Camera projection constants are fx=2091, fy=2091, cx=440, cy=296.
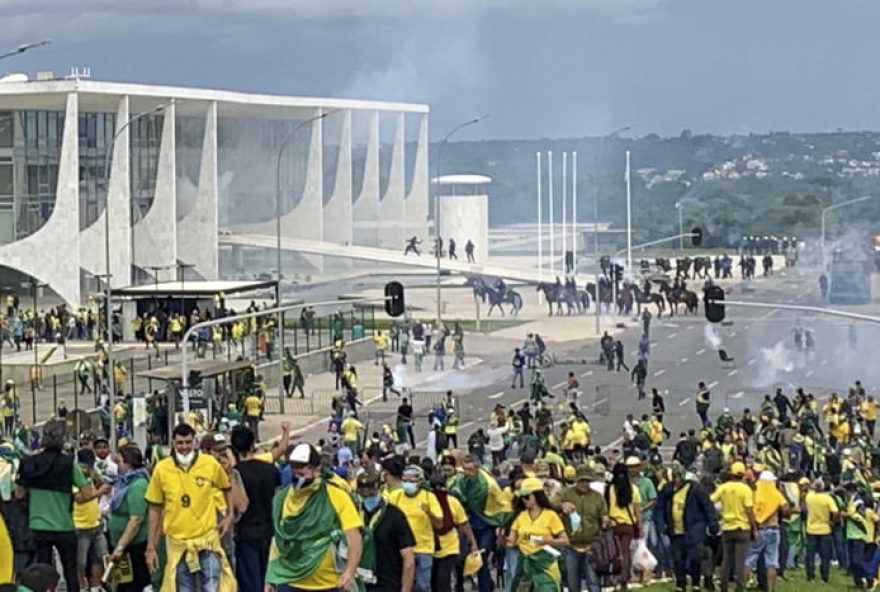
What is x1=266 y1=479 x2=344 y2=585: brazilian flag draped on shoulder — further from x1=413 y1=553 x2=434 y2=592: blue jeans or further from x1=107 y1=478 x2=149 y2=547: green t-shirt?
x1=413 y1=553 x2=434 y2=592: blue jeans

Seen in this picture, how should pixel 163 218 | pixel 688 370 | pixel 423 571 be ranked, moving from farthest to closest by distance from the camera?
pixel 163 218 < pixel 688 370 < pixel 423 571

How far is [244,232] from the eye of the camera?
94.9m

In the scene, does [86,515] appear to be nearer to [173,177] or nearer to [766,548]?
[766,548]

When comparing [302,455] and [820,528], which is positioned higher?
[302,455]

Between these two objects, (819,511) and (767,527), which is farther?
(819,511)

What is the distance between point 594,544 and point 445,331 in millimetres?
45570

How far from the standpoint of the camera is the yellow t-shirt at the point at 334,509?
40.2 feet

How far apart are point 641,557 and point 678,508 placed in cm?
121

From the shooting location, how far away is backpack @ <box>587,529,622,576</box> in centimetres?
1714

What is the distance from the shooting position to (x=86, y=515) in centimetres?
1551

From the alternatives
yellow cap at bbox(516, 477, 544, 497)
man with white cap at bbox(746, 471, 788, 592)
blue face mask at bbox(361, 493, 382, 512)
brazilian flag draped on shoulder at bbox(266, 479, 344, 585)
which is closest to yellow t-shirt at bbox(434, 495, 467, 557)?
yellow cap at bbox(516, 477, 544, 497)

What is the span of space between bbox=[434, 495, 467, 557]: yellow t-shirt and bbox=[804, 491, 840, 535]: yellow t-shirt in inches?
296

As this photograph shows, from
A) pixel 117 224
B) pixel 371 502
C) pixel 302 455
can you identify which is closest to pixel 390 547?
pixel 371 502

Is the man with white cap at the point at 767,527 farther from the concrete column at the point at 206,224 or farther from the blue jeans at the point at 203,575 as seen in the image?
the concrete column at the point at 206,224
